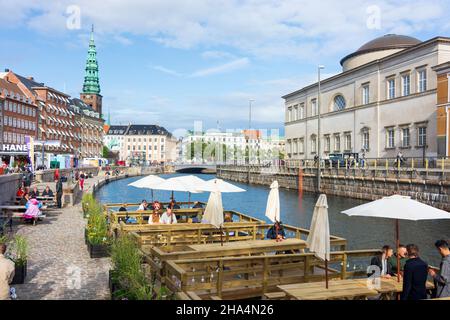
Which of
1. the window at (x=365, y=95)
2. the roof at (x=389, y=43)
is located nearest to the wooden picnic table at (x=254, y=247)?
the window at (x=365, y=95)

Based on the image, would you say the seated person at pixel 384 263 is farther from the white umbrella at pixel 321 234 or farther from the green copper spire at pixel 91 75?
the green copper spire at pixel 91 75

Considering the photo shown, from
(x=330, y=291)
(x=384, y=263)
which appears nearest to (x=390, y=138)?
(x=384, y=263)

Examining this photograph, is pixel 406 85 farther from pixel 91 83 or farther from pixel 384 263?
pixel 91 83

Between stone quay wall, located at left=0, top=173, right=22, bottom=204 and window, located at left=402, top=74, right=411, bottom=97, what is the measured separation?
45.7 m

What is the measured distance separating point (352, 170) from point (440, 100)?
38.8 feet

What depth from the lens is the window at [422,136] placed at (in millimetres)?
50906

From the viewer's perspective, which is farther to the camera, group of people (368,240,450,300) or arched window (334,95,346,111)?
arched window (334,95,346,111)

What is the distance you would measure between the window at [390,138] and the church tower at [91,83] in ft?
392

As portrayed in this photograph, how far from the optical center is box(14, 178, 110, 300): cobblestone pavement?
1009cm

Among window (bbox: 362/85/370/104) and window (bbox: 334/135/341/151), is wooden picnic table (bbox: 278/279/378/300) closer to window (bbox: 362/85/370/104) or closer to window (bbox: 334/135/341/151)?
window (bbox: 362/85/370/104)

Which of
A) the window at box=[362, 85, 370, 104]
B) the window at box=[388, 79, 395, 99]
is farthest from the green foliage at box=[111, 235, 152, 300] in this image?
the window at box=[362, 85, 370, 104]

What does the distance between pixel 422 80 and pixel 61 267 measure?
50.5 metres

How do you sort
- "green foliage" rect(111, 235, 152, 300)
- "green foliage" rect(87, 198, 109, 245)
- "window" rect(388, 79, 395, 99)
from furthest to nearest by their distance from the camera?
1. "window" rect(388, 79, 395, 99)
2. "green foliage" rect(87, 198, 109, 245)
3. "green foliage" rect(111, 235, 152, 300)
